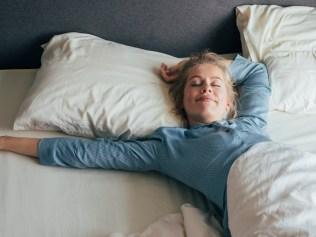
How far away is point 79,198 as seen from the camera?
4.07 feet

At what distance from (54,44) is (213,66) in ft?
1.81

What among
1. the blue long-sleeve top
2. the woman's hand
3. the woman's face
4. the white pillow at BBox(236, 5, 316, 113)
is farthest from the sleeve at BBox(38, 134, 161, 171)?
the white pillow at BBox(236, 5, 316, 113)

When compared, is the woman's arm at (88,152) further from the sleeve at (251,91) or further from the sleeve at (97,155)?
the sleeve at (251,91)

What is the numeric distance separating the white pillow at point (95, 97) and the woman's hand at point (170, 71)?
0.9 inches

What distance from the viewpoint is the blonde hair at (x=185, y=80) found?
144cm

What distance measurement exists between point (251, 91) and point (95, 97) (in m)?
0.52

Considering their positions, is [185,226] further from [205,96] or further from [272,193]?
[205,96]

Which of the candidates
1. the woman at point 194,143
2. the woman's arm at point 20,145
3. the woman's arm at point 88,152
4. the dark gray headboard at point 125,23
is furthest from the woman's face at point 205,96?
the woman's arm at point 20,145

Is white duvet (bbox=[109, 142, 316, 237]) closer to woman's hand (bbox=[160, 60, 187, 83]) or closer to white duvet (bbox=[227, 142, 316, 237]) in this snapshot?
white duvet (bbox=[227, 142, 316, 237])

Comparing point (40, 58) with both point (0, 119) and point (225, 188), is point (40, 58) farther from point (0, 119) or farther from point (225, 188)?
point (225, 188)

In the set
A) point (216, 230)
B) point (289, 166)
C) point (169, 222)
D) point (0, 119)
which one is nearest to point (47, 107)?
point (0, 119)

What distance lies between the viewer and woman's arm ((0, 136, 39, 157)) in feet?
4.33

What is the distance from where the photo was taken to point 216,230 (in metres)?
1.16

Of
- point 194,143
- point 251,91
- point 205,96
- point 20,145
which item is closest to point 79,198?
point 20,145
